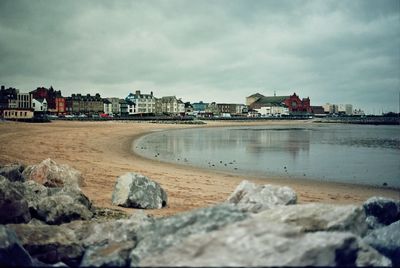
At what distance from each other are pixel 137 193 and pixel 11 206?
385cm

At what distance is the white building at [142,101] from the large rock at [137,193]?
161544 millimetres

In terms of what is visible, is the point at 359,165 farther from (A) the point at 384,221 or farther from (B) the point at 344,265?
(B) the point at 344,265

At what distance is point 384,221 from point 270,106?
608 ft

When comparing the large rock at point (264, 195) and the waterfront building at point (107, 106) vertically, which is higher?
the waterfront building at point (107, 106)

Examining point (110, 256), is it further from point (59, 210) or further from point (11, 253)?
point (59, 210)

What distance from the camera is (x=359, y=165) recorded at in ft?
77.9

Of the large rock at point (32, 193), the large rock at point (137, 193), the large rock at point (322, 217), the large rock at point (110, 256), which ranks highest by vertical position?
the large rock at point (322, 217)

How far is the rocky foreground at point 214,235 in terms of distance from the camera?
391cm

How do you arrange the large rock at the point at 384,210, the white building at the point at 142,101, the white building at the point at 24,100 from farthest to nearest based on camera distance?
the white building at the point at 142,101, the white building at the point at 24,100, the large rock at the point at 384,210

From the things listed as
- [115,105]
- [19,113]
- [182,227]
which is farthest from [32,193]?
[115,105]

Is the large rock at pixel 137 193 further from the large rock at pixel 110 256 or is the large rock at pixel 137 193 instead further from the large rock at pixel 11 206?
the large rock at pixel 110 256

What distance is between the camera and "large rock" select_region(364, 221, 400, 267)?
5598mm

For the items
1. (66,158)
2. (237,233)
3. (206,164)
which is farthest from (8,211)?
(206,164)

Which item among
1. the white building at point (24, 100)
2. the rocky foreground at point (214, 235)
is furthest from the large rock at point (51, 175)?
the white building at point (24, 100)
